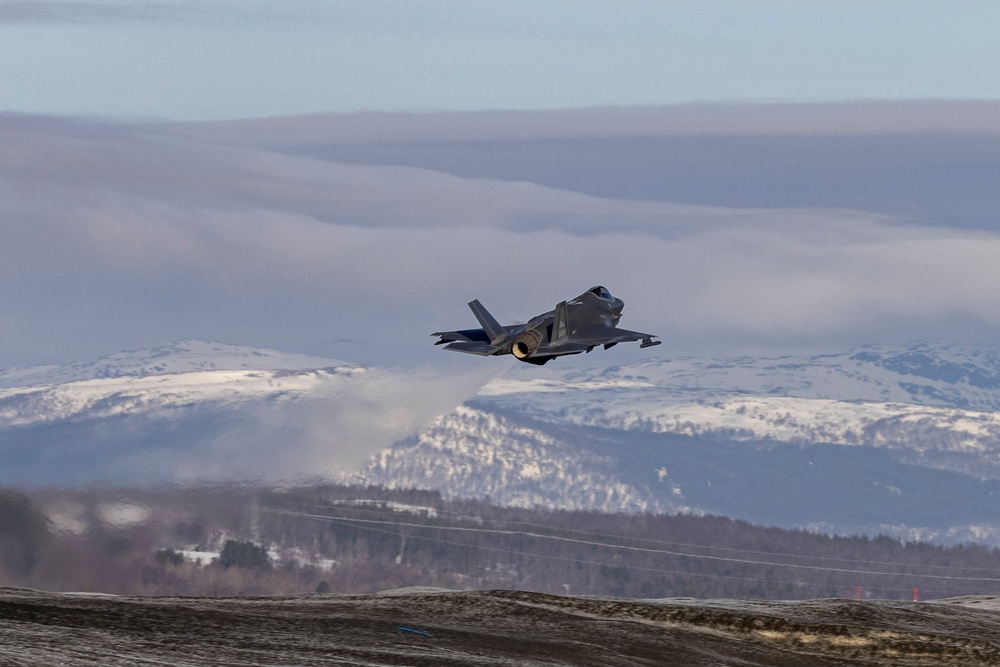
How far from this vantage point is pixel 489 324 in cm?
10306

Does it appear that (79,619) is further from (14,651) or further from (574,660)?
(574,660)

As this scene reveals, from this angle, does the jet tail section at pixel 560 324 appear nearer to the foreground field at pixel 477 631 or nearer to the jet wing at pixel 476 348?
the jet wing at pixel 476 348

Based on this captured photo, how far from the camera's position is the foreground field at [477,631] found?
60750 millimetres

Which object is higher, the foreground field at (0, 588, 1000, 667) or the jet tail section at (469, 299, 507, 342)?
the jet tail section at (469, 299, 507, 342)

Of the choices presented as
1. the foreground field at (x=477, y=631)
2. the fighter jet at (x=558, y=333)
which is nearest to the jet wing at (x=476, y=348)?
the fighter jet at (x=558, y=333)

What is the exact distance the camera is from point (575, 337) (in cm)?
9900

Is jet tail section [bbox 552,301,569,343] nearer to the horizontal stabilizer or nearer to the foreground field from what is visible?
the horizontal stabilizer

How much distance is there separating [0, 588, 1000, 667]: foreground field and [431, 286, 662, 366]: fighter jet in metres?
16.4

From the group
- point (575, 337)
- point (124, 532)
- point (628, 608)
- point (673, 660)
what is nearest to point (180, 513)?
point (124, 532)

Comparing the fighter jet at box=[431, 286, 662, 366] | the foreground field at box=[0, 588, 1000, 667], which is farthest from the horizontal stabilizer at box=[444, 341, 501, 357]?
the foreground field at box=[0, 588, 1000, 667]

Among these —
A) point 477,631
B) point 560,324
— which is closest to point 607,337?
point 560,324

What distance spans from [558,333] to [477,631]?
29.8 metres

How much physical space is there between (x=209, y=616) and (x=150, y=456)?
130m

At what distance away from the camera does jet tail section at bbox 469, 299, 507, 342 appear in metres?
102
